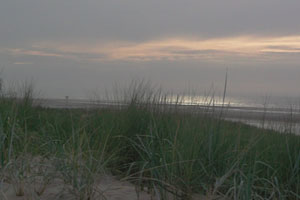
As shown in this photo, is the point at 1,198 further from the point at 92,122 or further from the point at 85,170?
the point at 92,122

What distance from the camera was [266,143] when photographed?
12.4 ft

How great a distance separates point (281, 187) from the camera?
2.99 m

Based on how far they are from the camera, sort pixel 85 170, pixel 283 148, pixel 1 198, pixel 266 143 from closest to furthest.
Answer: pixel 1 198 < pixel 85 170 < pixel 283 148 < pixel 266 143

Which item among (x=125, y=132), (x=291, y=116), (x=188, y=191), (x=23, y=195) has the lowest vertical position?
(x=23, y=195)

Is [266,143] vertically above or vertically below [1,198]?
above

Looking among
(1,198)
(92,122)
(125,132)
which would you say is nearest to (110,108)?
(92,122)

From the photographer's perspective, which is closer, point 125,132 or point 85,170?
point 85,170

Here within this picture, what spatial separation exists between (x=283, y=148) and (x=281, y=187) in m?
0.55

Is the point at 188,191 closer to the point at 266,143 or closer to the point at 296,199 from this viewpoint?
the point at 296,199

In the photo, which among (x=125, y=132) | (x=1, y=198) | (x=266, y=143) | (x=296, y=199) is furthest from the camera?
(x=125, y=132)

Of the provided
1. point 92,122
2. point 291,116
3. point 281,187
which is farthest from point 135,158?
point 291,116

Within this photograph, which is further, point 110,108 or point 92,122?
point 110,108

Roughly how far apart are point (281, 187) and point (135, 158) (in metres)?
1.63

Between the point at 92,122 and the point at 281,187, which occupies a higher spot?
the point at 92,122
